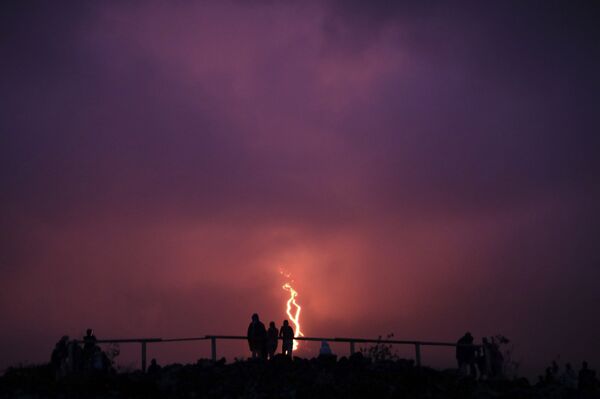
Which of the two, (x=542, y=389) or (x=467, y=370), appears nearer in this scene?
(x=542, y=389)

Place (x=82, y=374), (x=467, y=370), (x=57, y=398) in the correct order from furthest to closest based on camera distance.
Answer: (x=467, y=370), (x=82, y=374), (x=57, y=398)

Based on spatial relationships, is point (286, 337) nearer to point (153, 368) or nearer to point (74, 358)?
point (153, 368)

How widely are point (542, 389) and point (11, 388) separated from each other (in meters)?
20.8

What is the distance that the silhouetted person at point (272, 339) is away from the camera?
102ft

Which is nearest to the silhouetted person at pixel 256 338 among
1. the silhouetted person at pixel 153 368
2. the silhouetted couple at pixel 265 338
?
the silhouetted couple at pixel 265 338

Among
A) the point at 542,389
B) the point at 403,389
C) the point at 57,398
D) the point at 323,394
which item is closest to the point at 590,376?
the point at 542,389

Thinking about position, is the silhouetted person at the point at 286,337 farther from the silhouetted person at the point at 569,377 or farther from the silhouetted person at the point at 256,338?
the silhouetted person at the point at 569,377

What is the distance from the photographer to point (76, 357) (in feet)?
92.0

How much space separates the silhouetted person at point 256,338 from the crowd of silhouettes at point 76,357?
20.6 ft

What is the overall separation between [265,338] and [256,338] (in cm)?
42

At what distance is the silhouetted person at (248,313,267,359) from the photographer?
30.7 metres

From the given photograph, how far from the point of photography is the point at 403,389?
2683cm

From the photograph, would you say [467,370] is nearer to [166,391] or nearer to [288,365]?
[288,365]

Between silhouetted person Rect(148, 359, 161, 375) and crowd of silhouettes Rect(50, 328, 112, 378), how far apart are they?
182 cm
